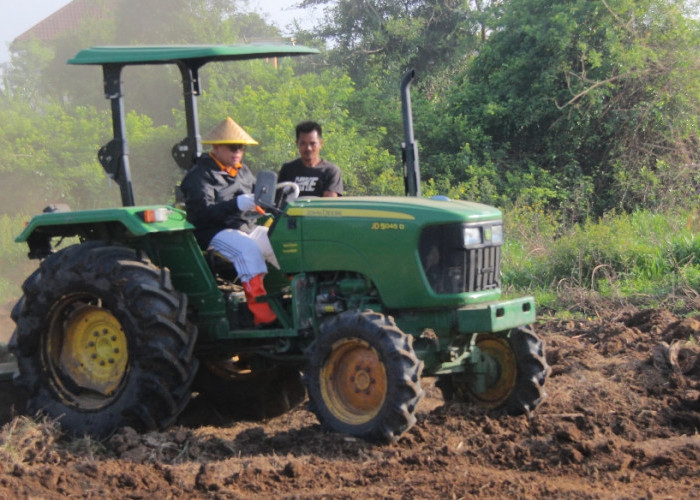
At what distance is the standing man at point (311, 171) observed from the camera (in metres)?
7.35

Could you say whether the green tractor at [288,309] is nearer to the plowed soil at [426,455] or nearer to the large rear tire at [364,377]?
the large rear tire at [364,377]

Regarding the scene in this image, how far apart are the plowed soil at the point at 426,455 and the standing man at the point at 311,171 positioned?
166 centimetres

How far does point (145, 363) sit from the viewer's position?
5938mm

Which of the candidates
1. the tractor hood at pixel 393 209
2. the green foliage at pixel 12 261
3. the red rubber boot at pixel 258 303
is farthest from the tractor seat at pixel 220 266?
the green foliage at pixel 12 261

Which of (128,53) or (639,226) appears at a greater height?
(128,53)

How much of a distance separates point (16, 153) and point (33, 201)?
1.23 meters

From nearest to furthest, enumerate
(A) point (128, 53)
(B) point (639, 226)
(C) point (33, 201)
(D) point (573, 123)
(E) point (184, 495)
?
(E) point (184, 495)
(A) point (128, 53)
(B) point (639, 226)
(D) point (573, 123)
(C) point (33, 201)

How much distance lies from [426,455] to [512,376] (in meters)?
1.23

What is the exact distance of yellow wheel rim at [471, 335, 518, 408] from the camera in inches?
246

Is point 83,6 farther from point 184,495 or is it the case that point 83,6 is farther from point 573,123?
point 184,495

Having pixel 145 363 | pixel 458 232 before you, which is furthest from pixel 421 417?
pixel 145 363

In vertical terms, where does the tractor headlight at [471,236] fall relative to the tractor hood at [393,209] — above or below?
below

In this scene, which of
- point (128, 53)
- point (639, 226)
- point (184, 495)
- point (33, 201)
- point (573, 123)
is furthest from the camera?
point (33, 201)

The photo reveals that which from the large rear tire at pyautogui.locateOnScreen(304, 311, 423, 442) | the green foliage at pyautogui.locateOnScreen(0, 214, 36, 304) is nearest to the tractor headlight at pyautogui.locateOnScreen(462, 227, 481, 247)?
the large rear tire at pyautogui.locateOnScreen(304, 311, 423, 442)
